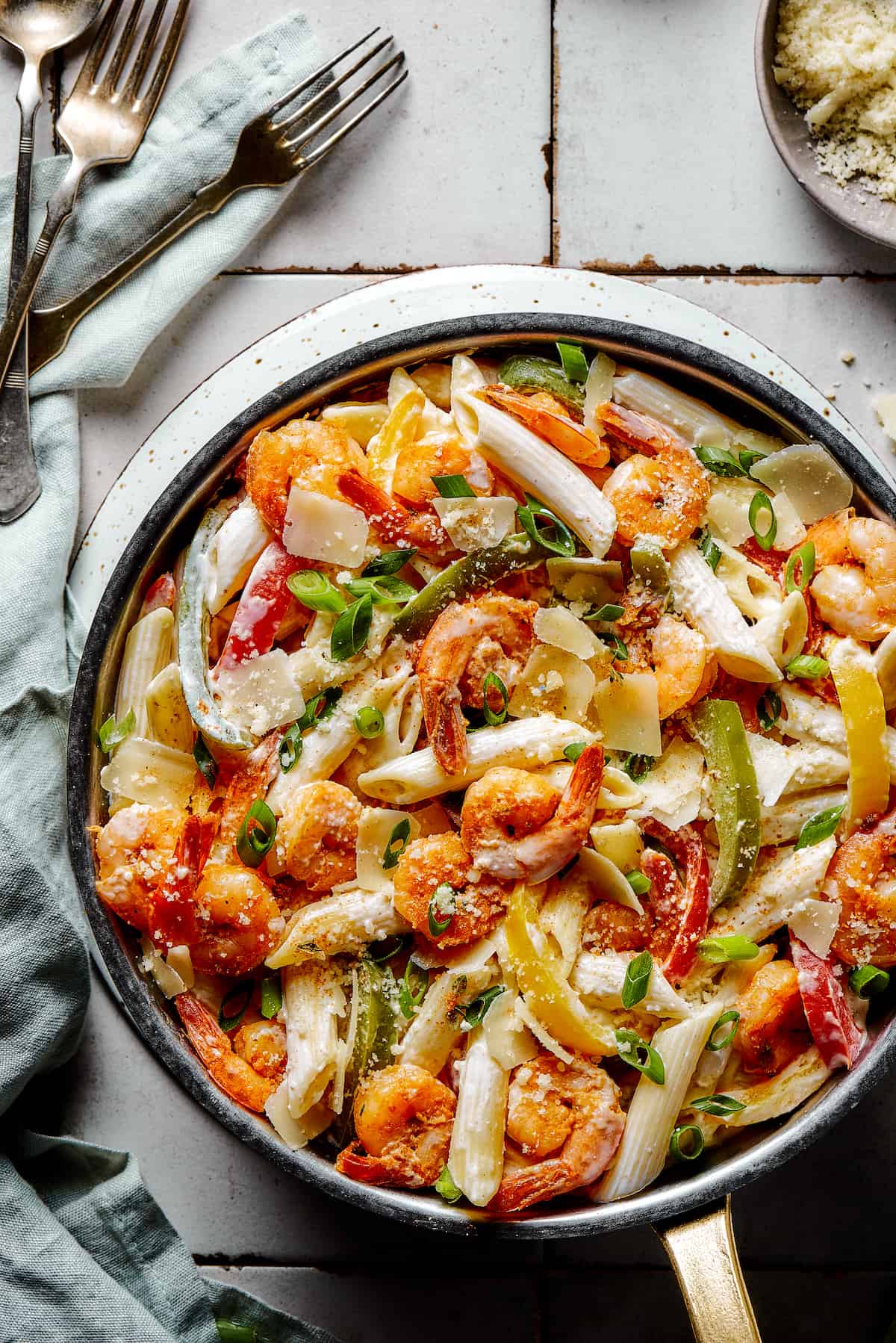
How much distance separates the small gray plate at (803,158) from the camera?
231cm

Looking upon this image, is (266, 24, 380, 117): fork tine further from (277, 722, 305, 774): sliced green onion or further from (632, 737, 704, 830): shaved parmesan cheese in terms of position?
(632, 737, 704, 830): shaved parmesan cheese

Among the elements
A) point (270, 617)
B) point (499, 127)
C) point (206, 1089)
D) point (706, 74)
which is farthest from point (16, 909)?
point (706, 74)

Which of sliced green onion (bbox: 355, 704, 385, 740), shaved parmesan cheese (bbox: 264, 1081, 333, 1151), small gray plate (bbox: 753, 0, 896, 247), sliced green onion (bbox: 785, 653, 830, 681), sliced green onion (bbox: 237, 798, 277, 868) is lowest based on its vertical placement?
shaved parmesan cheese (bbox: 264, 1081, 333, 1151)

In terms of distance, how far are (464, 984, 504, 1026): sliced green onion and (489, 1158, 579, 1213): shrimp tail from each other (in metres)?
0.24

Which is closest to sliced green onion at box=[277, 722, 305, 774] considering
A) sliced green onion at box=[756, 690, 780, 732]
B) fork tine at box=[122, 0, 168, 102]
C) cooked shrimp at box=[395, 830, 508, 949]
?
cooked shrimp at box=[395, 830, 508, 949]

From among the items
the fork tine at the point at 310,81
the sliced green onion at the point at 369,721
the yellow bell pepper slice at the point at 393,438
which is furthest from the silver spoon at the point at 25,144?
the sliced green onion at the point at 369,721

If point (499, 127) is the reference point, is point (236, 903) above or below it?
below

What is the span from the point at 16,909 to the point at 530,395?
134 cm

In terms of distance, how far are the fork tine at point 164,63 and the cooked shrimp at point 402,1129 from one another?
1969mm

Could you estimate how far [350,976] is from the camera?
1921 mm

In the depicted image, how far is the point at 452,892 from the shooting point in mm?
1832

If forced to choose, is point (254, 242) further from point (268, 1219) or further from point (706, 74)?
point (268, 1219)

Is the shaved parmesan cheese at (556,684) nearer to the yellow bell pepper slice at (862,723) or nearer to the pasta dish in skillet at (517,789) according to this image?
the pasta dish in skillet at (517,789)

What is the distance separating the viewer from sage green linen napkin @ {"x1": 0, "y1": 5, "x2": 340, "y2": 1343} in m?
2.12
